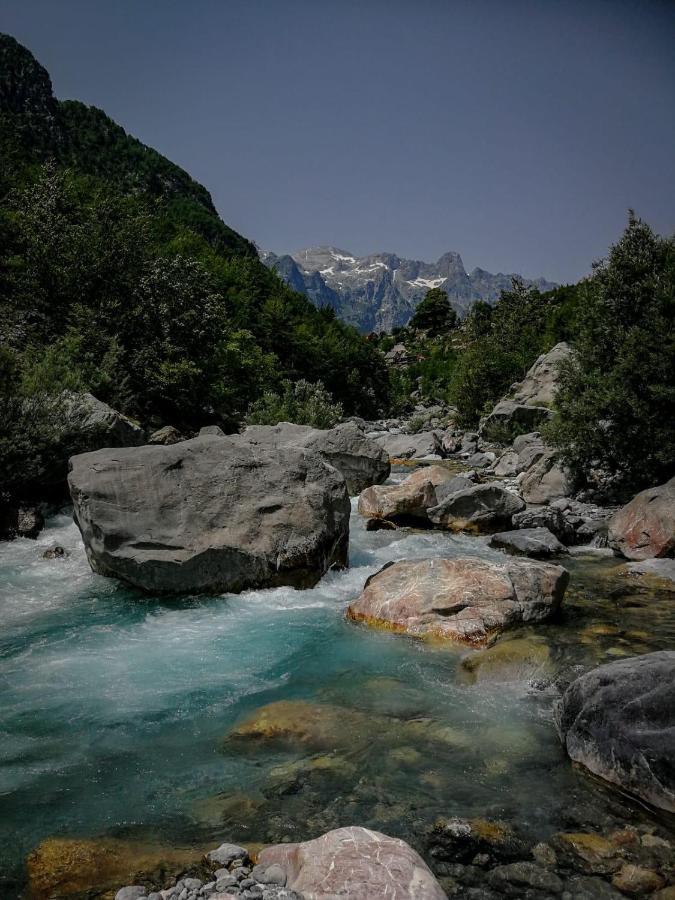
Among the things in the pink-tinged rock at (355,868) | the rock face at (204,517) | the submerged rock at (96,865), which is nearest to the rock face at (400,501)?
the rock face at (204,517)

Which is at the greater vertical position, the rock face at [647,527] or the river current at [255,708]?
the rock face at [647,527]

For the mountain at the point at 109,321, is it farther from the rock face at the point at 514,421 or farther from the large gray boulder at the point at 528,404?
the large gray boulder at the point at 528,404

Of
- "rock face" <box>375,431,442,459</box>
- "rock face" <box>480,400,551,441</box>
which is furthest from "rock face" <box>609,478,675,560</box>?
"rock face" <box>480,400,551,441</box>

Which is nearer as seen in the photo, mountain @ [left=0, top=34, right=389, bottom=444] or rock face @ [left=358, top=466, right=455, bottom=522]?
rock face @ [left=358, top=466, right=455, bottom=522]

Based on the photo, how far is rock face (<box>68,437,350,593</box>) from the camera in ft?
33.2

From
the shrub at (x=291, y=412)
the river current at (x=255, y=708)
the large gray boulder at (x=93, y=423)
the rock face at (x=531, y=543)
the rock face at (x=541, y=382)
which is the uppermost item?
the rock face at (x=541, y=382)

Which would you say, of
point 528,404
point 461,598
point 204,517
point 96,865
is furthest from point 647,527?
point 528,404

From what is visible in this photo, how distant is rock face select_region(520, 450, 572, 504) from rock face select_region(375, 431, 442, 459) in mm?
11603

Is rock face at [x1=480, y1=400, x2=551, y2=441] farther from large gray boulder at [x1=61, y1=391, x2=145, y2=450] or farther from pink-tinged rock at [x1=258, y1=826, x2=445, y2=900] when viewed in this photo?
pink-tinged rock at [x1=258, y1=826, x2=445, y2=900]

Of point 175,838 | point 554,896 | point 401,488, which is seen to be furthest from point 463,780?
point 401,488

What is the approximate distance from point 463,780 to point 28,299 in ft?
87.2

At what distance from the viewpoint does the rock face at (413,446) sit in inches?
1254

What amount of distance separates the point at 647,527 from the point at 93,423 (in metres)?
14.3

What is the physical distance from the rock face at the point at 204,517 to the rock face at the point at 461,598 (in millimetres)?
1942
